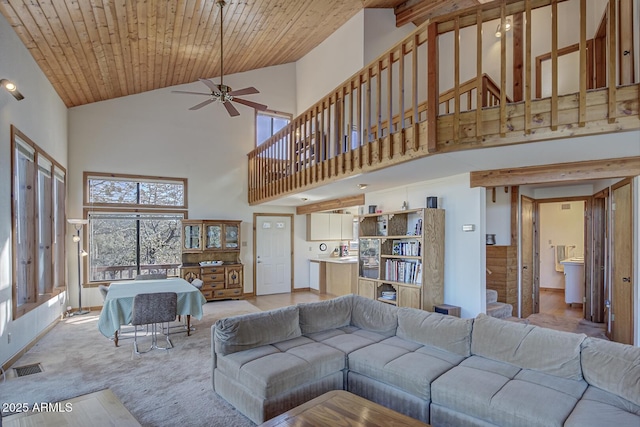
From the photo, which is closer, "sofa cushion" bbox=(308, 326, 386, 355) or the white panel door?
"sofa cushion" bbox=(308, 326, 386, 355)

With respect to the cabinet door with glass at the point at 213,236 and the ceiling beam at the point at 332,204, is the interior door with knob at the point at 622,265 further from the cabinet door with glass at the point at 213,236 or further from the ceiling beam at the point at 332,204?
the cabinet door with glass at the point at 213,236

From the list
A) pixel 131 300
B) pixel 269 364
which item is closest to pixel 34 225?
pixel 131 300

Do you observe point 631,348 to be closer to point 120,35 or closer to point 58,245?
point 120,35

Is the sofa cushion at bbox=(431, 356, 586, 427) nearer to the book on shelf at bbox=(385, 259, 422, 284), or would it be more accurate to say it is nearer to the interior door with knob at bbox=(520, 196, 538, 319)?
the book on shelf at bbox=(385, 259, 422, 284)

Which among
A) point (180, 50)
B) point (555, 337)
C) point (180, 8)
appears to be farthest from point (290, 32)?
point (555, 337)

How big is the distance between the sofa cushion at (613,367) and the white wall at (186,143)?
6974 mm

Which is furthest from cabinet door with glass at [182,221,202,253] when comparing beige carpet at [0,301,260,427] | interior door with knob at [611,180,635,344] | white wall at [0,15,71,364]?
interior door with knob at [611,180,635,344]

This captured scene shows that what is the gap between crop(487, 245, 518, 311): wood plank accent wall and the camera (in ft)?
19.4

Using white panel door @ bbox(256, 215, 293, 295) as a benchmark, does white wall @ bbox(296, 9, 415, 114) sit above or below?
above

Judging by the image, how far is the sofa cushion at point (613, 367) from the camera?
86.7 inches

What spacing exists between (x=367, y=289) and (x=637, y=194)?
11.8 feet

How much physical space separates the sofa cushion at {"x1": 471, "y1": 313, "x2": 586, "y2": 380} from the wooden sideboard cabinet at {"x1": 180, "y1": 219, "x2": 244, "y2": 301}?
19.0 ft

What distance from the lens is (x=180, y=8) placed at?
4605 millimetres

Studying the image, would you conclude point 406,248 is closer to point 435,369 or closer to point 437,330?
point 437,330
